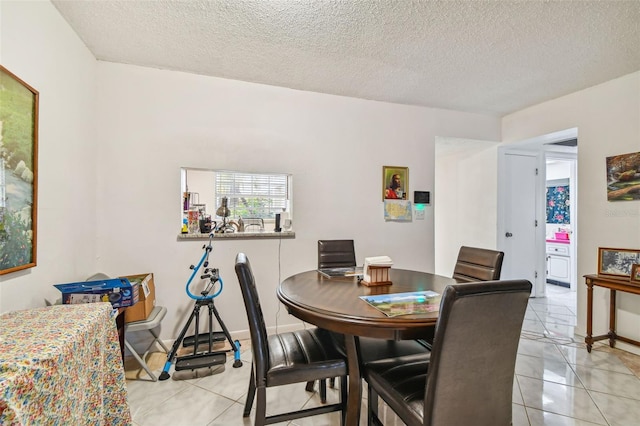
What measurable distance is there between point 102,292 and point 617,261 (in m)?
4.32

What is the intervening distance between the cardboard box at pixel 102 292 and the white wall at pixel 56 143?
159mm

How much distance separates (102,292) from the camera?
1.90m

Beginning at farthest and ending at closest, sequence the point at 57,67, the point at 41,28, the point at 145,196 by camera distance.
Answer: the point at 145,196 < the point at 57,67 < the point at 41,28

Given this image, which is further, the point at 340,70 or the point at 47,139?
the point at 340,70

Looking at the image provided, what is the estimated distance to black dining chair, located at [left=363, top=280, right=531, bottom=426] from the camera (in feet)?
3.50

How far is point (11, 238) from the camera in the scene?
150cm

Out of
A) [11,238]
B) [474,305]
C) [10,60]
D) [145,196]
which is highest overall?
[10,60]

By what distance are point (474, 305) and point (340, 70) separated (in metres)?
2.40

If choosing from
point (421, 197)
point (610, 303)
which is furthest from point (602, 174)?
point (421, 197)

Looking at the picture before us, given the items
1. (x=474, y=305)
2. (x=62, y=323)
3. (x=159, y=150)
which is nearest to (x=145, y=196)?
(x=159, y=150)

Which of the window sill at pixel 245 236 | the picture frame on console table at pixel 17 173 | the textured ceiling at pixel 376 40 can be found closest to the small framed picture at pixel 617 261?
the textured ceiling at pixel 376 40

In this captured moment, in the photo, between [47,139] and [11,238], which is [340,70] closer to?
[47,139]

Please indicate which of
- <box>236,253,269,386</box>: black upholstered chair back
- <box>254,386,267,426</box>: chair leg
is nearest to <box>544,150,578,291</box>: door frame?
<box>236,253,269,386</box>: black upholstered chair back

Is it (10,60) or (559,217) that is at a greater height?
(10,60)
